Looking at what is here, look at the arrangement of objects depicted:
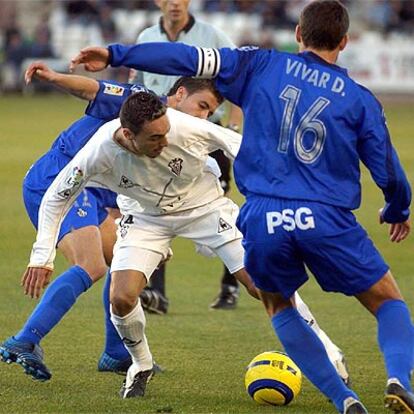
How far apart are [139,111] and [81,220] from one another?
1.43m

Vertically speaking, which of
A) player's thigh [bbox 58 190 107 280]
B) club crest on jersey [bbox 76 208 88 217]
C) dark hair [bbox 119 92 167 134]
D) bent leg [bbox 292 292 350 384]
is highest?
dark hair [bbox 119 92 167 134]

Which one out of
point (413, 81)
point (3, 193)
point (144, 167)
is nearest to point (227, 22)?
point (413, 81)

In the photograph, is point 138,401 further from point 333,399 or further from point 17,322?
point 17,322

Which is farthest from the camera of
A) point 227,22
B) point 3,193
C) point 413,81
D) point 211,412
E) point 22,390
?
point 227,22

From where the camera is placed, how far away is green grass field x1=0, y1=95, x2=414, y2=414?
661 centimetres

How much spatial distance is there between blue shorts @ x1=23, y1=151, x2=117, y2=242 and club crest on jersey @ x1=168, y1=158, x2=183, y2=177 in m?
0.90

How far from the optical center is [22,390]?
687 centimetres

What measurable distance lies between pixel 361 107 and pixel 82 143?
2317 mm

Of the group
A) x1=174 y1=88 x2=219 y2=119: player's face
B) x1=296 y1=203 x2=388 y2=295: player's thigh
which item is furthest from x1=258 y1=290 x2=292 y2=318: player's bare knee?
x1=174 y1=88 x2=219 y2=119: player's face

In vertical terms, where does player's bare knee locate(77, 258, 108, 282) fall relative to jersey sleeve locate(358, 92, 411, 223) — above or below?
below

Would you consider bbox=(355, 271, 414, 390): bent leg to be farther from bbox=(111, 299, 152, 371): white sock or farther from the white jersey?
bbox=(111, 299, 152, 371): white sock

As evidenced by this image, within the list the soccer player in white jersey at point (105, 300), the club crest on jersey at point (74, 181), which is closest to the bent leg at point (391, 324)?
the soccer player in white jersey at point (105, 300)

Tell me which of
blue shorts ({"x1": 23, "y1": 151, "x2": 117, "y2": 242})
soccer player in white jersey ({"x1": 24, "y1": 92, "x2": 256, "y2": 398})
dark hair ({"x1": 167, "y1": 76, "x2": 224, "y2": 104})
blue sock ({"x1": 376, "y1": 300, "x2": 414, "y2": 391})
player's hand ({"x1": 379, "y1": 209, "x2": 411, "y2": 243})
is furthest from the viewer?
blue shorts ({"x1": 23, "y1": 151, "x2": 117, "y2": 242})

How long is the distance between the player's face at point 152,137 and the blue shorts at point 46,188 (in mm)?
1182
